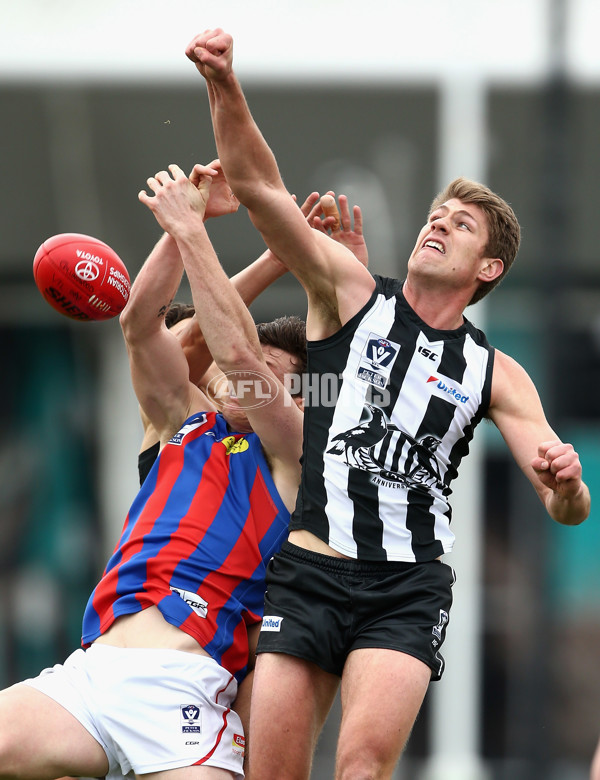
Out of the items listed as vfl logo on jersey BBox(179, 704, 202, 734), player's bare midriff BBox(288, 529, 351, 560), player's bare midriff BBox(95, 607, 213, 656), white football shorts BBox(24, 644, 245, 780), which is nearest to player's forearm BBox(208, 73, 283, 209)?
player's bare midriff BBox(288, 529, 351, 560)

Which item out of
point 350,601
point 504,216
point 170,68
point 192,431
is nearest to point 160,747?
point 350,601

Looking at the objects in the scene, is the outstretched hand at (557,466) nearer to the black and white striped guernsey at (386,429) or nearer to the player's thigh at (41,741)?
the black and white striped guernsey at (386,429)

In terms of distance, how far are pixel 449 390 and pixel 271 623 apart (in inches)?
40.3

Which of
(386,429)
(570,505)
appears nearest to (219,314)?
(386,429)

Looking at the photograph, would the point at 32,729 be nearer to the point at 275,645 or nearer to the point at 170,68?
the point at 275,645

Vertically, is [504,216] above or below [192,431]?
above

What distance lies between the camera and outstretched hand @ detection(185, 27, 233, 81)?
372 cm

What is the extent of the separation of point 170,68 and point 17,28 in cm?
199

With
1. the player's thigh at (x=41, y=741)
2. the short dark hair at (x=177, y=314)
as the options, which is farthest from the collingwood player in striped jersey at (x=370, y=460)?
the short dark hair at (x=177, y=314)

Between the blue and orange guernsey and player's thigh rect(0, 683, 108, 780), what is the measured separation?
13.8 inches

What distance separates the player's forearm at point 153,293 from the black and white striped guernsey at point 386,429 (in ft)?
2.27

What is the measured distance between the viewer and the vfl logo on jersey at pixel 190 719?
390 cm

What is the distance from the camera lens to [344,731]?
3629mm

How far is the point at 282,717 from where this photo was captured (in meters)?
3.70
